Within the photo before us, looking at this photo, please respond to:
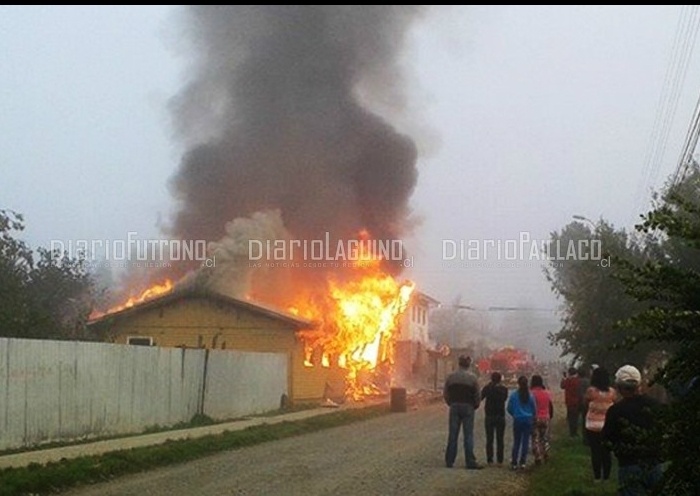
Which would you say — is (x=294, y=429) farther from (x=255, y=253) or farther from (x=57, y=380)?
(x=255, y=253)

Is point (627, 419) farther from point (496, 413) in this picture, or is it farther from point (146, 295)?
point (146, 295)

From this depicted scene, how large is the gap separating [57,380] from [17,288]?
9.25m

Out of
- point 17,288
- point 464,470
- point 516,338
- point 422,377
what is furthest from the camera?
point 516,338

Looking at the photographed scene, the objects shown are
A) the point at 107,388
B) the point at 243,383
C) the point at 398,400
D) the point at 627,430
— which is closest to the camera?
the point at 627,430

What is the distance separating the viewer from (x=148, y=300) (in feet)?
117

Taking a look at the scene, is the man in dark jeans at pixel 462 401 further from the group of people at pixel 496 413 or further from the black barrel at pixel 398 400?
the black barrel at pixel 398 400

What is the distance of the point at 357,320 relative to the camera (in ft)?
120

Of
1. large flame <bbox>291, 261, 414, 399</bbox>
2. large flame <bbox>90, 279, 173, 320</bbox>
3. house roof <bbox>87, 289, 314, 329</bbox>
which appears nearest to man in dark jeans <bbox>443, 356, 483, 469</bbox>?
house roof <bbox>87, 289, 314, 329</bbox>

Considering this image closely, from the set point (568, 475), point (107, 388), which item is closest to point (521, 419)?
point (568, 475)

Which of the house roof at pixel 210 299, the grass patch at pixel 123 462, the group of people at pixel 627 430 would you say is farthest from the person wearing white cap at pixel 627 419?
the house roof at pixel 210 299

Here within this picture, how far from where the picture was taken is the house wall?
3462 centimetres

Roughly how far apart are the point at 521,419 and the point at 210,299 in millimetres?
22112

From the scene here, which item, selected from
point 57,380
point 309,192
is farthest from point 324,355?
point 57,380

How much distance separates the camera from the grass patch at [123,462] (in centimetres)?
1165
